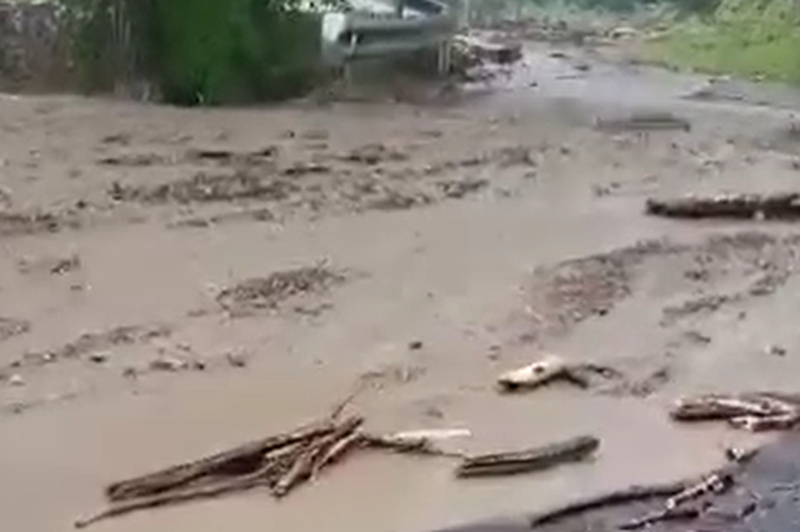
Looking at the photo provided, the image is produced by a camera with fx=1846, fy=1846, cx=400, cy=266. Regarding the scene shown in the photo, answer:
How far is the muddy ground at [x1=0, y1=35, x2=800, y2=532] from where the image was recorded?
5.72 metres

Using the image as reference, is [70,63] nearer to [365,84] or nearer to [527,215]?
[365,84]

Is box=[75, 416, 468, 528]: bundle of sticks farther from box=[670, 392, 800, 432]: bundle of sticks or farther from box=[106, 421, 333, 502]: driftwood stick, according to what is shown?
box=[670, 392, 800, 432]: bundle of sticks

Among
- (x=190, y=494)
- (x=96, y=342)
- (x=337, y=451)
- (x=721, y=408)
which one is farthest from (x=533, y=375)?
(x=190, y=494)

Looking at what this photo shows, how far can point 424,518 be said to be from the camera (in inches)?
205

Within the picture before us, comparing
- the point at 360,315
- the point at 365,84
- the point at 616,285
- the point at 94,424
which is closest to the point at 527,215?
the point at 616,285

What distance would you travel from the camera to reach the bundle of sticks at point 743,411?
6.30 metres

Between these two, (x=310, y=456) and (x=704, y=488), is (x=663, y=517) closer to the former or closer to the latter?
(x=704, y=488)

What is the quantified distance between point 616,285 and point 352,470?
3.19 metres

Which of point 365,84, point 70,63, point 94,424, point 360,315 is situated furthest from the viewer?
point 365,84

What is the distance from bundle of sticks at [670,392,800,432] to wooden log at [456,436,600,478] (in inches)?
24.0

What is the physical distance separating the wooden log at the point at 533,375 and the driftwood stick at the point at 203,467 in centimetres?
100

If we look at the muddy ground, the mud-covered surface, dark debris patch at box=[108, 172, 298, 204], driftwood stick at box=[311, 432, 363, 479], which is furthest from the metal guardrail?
the mud-covered surface

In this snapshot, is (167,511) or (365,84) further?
(365,84)

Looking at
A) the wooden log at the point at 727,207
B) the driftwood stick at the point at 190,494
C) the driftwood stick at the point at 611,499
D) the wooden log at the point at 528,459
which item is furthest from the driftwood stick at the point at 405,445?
the wooden log at the point at 727,207
